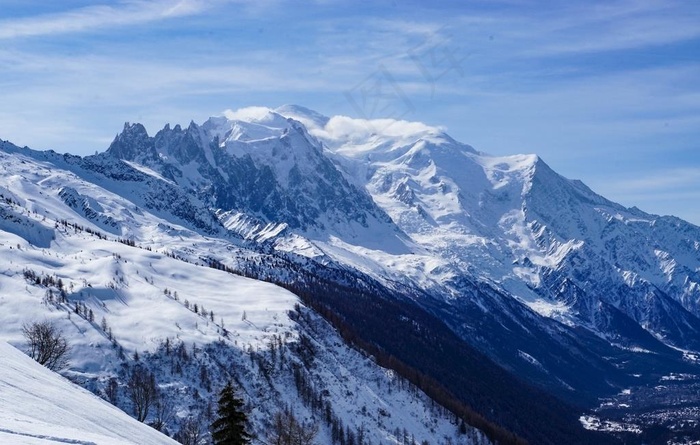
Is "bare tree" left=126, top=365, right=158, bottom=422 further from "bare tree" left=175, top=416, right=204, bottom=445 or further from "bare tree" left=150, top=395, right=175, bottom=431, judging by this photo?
"bare tree" left=175, top=416, right=204, bottom=445

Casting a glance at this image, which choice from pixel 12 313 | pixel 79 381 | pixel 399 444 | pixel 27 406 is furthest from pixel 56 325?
pixel 27 406

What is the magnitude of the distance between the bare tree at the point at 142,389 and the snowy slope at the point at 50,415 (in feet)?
267

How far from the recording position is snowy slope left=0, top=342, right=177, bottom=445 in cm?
4341

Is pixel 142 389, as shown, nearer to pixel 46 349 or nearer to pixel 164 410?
pixel 164 410

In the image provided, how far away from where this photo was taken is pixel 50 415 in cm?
5159

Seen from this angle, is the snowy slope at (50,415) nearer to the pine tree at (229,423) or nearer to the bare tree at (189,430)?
the pine tree at (229,423)

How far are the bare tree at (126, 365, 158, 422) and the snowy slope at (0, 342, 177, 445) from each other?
81523mm

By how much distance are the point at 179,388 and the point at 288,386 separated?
3198 cm

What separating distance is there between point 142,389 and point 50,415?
11409 centimetres

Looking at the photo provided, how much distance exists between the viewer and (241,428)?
75.9 metres

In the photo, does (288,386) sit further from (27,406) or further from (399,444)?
(27,406)

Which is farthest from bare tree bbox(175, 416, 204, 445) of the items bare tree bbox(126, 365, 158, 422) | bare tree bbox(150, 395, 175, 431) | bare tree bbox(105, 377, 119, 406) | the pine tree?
the pine tree

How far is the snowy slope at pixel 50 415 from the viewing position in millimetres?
43406

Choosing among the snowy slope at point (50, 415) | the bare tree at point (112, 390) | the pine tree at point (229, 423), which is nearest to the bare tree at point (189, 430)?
the bare tree at point (112, 390)
